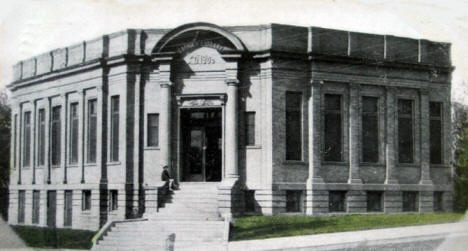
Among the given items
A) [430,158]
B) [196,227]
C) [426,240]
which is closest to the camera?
[426,240]

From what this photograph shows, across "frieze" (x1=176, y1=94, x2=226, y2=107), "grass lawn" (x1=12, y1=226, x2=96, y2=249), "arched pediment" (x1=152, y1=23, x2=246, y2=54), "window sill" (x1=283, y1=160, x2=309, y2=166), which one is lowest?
"grass lawn" (x1=12, y1=226, x2=96, y2=249)

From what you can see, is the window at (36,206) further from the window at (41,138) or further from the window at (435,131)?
the window at (435,131)

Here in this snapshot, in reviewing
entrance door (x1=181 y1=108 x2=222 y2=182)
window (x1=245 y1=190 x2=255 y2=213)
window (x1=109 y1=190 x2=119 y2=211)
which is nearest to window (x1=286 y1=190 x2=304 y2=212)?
window (x1=245 y1=190 x2=255 y2=213)

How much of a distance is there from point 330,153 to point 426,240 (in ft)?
30.1

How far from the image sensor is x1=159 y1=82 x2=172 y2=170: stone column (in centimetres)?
2844

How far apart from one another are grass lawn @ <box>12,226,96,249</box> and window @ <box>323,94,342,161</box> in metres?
10.5

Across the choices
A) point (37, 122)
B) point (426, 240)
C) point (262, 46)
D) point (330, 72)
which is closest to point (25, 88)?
point (37, 122)

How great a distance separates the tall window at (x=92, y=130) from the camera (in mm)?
31078

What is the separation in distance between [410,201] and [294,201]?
5.72 meters

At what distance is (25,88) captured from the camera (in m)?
34.5

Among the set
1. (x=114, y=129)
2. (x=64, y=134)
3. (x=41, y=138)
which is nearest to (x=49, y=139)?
(x=41, y=138)

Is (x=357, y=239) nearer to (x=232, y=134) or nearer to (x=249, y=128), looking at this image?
(x=232, y=134)

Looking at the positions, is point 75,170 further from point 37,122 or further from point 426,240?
point 426,240

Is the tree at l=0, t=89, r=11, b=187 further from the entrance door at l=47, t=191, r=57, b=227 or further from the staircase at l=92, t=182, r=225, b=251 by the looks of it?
the staircase at l=92, t=182, r=225, b=251
